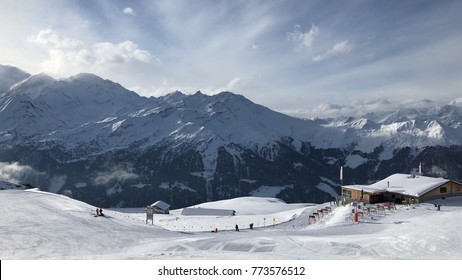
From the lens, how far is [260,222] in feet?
198

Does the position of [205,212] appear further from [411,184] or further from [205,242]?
[205,242]

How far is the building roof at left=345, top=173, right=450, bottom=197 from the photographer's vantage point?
177 feet

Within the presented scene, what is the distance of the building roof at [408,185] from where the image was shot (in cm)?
5386

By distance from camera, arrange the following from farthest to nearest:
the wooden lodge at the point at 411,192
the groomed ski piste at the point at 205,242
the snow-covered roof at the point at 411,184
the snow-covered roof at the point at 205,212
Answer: the snow-covered roof at the point at 205,212
the snow-covered roof at the point at 411,184
the wooden lodge at the point at 411,192
the groomed ski piste at the point at 205,242

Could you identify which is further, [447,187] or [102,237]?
[447,187]

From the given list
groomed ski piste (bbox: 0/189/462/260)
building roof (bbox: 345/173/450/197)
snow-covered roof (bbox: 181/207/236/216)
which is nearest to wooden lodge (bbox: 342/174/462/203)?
building roof (bbox: 345/173/450/197)

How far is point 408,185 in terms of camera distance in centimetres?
5872

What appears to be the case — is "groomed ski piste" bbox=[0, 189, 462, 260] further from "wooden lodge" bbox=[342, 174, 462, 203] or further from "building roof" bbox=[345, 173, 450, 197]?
"building roof" bbox=[345, 173, 450, 197]

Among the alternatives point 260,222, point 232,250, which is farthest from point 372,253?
point 260,222

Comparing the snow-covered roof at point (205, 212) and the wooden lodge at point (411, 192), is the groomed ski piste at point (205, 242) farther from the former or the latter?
the snow-covered roof at point (205, 212)

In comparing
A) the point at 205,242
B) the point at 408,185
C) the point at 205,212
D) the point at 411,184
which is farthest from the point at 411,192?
the point at 205,212

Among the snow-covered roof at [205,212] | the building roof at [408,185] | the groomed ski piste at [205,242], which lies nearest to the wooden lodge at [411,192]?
the building roof at [408,185]

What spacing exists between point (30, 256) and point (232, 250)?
41.6 feet
